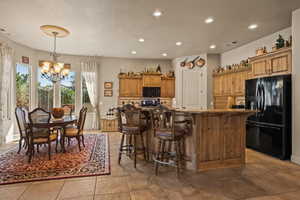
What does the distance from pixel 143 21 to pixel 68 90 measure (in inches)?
190

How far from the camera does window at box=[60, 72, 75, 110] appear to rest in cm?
703

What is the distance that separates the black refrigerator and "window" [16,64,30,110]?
286 inches

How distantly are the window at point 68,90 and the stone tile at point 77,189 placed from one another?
5.00 metres

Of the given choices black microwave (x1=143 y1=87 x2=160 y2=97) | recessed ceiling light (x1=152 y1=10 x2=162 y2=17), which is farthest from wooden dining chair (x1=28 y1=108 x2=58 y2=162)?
black microwave (x1=143 y1=87 x2=160 y2=97)

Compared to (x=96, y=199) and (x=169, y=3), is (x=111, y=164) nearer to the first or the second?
(x=96, y=199)

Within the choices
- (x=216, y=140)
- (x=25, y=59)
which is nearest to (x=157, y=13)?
(x=216, y=140)

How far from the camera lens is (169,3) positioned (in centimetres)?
317

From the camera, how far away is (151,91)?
7297 mm

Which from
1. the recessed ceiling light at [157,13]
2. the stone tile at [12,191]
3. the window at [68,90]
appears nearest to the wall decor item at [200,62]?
the recessed ceiling light at [157,13]

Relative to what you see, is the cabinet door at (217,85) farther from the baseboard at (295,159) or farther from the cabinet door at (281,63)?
the baseboard at (295,159)

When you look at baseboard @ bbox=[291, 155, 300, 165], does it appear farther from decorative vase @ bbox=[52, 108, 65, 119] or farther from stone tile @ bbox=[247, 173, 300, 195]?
decorative vase @ bbox=[52, 108, 65, 119]

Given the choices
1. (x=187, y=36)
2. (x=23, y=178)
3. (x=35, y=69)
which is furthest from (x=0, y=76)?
(x=187, y=36)

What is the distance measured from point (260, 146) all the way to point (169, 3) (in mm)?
3835

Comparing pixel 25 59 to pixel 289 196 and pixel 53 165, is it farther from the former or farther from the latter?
pixel 289 196
